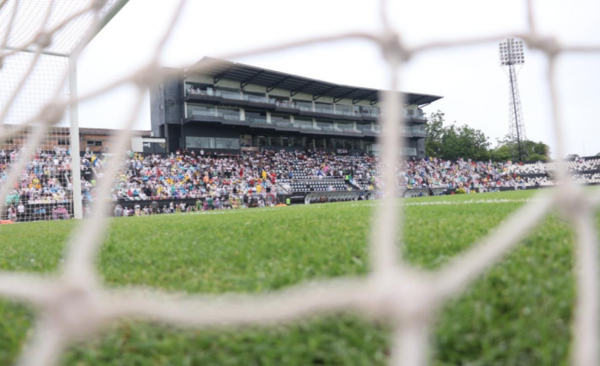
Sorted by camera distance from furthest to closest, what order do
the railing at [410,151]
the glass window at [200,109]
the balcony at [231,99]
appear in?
the railing at [410,151]
the balcony at [231,99]
the glass window at [200,109]

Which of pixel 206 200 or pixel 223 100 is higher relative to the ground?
pixel 223 100

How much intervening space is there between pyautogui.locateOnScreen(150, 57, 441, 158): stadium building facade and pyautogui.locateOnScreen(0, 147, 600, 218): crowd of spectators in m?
2.05

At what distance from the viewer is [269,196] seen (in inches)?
906

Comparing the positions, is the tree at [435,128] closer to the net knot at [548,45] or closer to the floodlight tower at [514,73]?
the floodlight tower at [514,73]

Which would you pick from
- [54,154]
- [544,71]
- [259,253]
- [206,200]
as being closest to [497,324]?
[544,71]

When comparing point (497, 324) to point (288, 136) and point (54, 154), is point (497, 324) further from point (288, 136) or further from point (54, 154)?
point (288, 136)

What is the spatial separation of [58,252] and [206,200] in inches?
725

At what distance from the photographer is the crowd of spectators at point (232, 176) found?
1413 cm

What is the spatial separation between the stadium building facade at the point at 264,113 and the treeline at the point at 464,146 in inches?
633

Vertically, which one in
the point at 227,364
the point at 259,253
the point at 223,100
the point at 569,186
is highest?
the point at 223,100

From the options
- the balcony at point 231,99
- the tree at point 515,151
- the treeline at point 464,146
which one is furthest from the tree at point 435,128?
the balcony at point 231,99

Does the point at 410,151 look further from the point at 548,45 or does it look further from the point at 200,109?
the point at 548,45

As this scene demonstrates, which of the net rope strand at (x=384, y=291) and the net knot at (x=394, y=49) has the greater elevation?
the net knot at (x=394, y=49)

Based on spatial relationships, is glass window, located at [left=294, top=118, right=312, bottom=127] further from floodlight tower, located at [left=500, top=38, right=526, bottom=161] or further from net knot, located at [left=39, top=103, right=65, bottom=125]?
net knot, located at [left=39, top=103, right=65, bottom=125]
